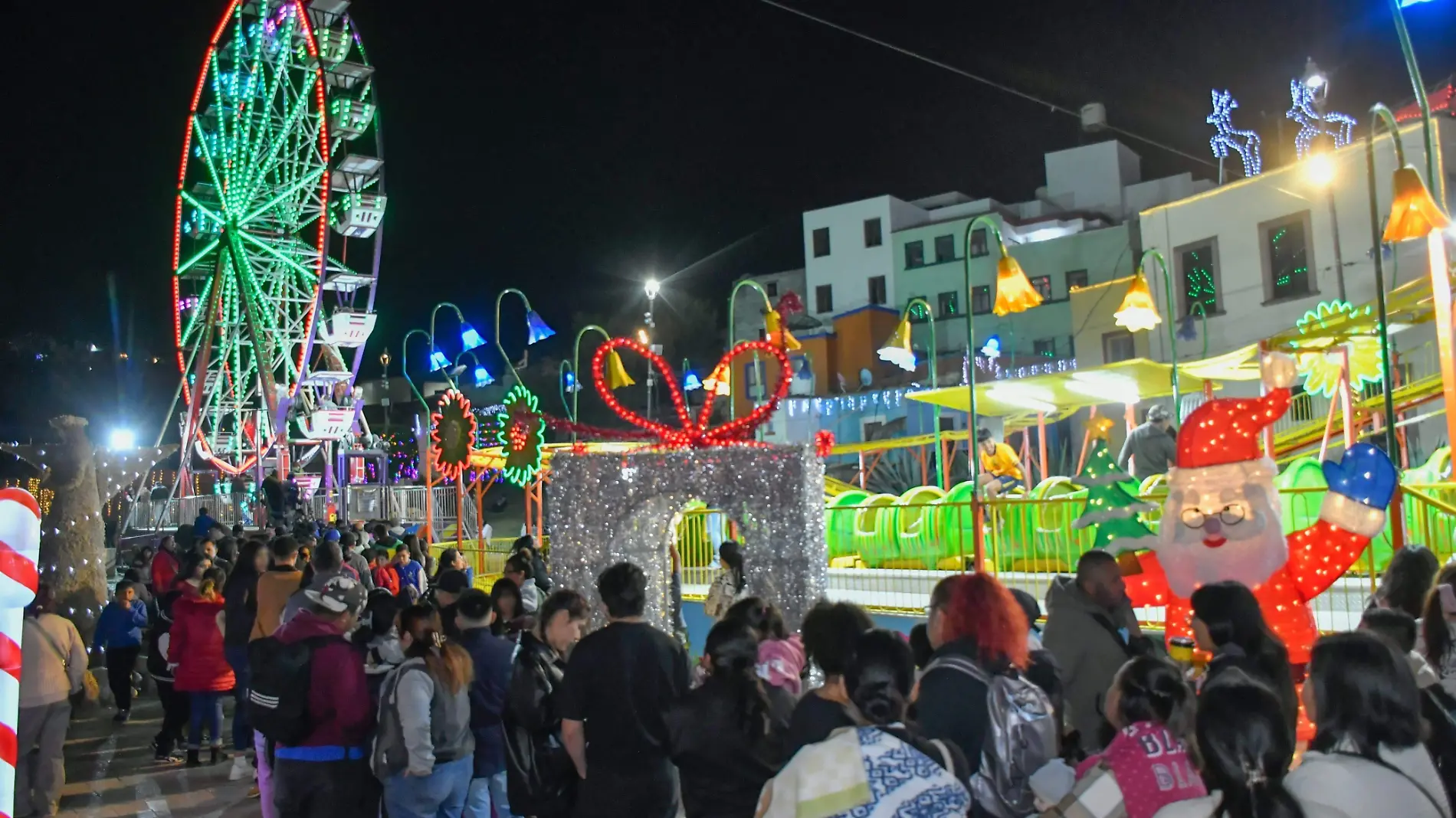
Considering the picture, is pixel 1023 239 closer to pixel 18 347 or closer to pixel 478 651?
pixel 478 651

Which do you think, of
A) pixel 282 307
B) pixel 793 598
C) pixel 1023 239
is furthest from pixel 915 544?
pixel 1023 239

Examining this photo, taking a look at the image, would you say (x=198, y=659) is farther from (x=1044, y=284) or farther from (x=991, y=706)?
(x=1044, y=284)

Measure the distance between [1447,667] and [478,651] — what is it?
162 inches

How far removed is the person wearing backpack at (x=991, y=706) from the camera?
11.4ft

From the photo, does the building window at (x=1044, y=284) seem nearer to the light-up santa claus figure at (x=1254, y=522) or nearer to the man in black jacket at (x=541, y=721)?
the light-up santa claus figure at (x=1254, y=522)

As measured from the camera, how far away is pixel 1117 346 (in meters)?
25.3

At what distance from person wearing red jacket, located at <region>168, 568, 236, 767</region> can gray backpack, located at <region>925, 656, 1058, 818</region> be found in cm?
662

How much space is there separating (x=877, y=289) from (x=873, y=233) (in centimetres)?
196

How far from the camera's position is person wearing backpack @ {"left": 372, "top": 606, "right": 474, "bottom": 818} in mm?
4789

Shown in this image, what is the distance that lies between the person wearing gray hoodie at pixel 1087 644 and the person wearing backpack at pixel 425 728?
8.56 ft

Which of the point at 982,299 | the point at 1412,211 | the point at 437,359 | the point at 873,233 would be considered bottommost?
the point at 1412,211

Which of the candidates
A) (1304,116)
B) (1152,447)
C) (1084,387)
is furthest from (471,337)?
(1304,116)

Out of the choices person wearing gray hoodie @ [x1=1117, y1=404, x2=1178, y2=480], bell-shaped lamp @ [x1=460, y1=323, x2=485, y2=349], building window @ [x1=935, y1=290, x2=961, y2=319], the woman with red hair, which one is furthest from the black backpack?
building window @ [x1=935, y1=290, x2=961, y2=319]

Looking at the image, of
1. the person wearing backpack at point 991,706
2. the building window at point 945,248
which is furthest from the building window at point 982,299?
the person wearing backpack at point 991,706
